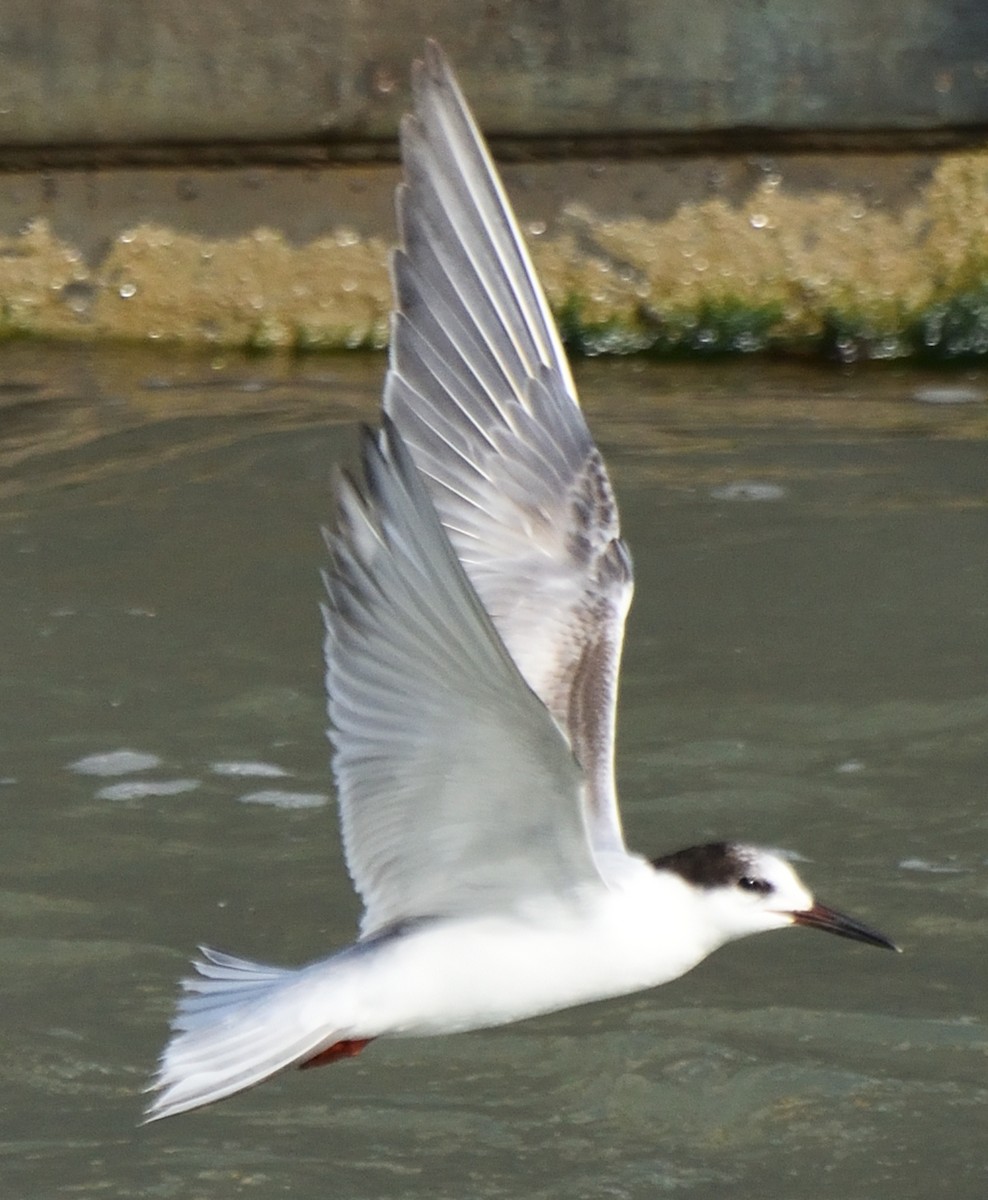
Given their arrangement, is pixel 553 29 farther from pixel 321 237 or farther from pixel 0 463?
pixel 0 463

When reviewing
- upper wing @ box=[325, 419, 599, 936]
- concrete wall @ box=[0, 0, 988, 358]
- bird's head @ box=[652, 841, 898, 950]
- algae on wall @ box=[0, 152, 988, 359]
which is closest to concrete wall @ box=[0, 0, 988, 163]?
concrete wall @ box=[0, 0, 988, 358]

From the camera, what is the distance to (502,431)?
4.54m

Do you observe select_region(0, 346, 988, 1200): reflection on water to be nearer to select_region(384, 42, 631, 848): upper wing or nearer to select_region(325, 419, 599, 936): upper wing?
select_region(325, 419, 599, 936): upper wing

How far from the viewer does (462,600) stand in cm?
302

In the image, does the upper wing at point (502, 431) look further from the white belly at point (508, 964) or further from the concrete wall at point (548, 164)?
the concrete wall at point (548, 164)

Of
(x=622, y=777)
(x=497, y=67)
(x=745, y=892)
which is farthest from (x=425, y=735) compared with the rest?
(x=497, y=67)

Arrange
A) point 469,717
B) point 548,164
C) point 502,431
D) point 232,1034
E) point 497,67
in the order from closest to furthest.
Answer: point 469,717 < point 232,1034 < point 502,431 < point 497,67 < point 548,164

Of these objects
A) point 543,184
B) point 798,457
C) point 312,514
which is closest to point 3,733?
point 312,514

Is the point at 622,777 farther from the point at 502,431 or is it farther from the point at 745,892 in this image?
the point at 745,892

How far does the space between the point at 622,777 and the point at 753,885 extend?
175 cm

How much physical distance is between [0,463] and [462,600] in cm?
470

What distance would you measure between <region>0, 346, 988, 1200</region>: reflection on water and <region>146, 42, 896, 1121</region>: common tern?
0.62 metres

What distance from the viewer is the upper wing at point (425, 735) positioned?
10.0 feet

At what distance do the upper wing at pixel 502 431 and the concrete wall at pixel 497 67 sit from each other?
3.86m
